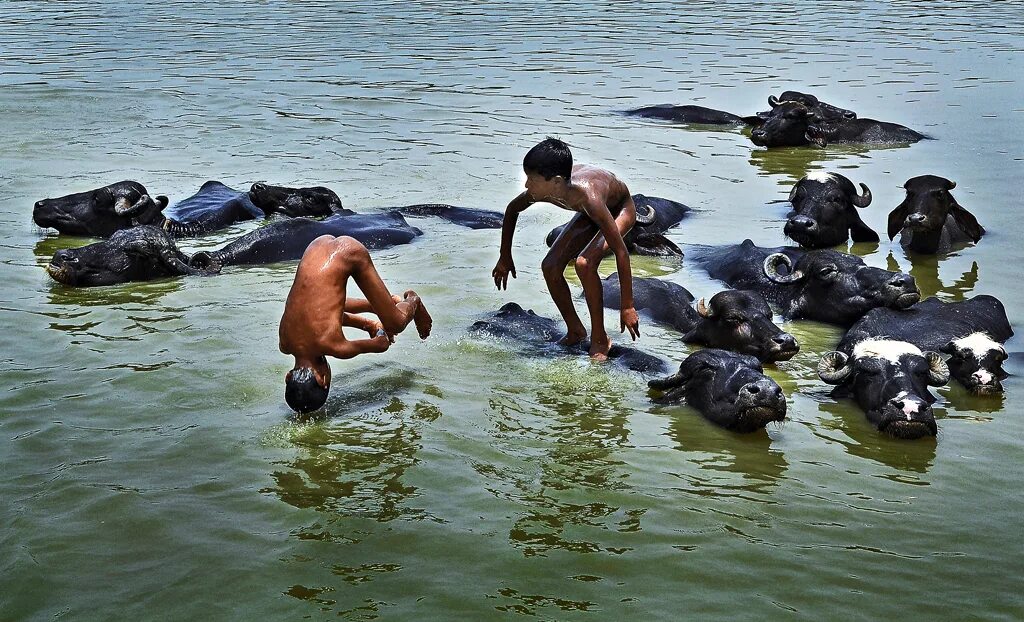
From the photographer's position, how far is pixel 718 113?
16047 millimetres

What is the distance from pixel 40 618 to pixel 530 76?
1707cm

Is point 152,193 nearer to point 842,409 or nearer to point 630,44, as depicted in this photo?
point 842,409

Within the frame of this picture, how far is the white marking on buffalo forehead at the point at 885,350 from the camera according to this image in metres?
6.10

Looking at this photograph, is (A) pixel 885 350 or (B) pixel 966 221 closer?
(A) pixel 885 350

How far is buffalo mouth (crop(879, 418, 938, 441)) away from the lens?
5664 millimetres

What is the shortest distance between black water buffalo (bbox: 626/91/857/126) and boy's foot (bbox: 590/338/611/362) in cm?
854

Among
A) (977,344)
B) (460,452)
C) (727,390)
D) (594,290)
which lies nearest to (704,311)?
(594,290)

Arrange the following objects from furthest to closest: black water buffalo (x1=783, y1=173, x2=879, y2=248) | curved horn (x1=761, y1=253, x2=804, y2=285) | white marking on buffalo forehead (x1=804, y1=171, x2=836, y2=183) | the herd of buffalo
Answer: white marking on buffalo forehead (x1=804, y1=171, x2=836, y2=183), black water buffalo (x1=783, y1=173, x2=879, y2=248), curved horn (x1=761, y1=253, x2=804, y2=285), the herd of buffalo

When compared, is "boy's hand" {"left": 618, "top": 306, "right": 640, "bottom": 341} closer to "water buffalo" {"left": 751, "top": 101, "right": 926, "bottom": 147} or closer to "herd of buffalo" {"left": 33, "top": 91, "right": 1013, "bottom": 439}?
"herd of buffalo" {"left": 33, "top": 91, "right": 1013, "bottom": 439}

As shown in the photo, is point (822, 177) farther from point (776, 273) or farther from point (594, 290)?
point (594, 290)

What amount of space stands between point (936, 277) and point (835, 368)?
294 centimetres

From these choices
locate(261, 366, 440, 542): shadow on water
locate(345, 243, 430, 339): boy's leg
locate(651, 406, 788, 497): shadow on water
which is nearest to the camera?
locate(261, 366, 440, 542): shadow on water

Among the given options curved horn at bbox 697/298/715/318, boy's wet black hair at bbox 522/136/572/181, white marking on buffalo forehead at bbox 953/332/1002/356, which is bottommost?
curved horn at bbox 697/298/715/318

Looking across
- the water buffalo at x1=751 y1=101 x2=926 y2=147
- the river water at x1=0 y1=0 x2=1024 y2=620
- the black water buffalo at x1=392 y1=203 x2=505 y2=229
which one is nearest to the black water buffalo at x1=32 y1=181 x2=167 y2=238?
the river water at x1=0 y1=0 x2=1024 y2=620
